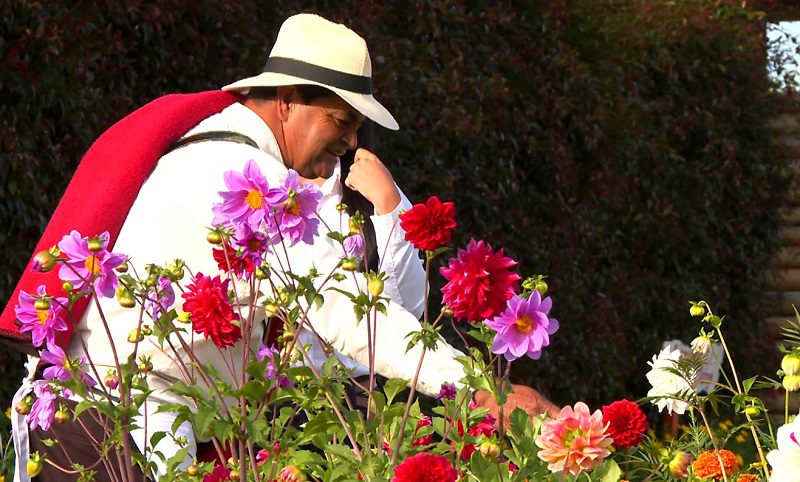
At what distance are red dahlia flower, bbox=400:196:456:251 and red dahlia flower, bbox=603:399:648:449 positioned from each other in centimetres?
37

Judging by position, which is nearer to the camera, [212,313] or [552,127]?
[212,313]

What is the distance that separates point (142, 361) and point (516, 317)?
50 centimetres

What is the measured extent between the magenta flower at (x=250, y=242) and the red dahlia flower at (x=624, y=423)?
20.3 inches

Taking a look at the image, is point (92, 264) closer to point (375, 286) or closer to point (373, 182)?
point (375, 286)

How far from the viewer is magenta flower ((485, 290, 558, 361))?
5.48 feet

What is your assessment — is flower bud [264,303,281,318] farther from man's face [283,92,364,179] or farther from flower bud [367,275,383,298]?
man's face [283,92,364,179]

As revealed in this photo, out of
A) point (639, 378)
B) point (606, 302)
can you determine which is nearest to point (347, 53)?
point (606, 302)

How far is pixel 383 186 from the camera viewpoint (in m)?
2.66

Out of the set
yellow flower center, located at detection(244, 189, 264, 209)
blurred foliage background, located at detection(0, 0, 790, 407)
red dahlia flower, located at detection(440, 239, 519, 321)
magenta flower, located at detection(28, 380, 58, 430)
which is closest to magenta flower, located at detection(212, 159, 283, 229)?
yellow flower center, located at detection(244, 189, 264, 209)

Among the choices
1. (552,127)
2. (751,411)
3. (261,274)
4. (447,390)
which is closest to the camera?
(261,274)

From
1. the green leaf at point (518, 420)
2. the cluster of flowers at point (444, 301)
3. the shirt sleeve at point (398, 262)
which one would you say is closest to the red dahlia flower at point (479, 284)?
the cluster of flowers at point (444, 301)

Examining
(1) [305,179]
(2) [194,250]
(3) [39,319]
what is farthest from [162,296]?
(1) [305,179]

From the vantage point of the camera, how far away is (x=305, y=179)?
114 inches

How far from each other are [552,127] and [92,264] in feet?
15.9
